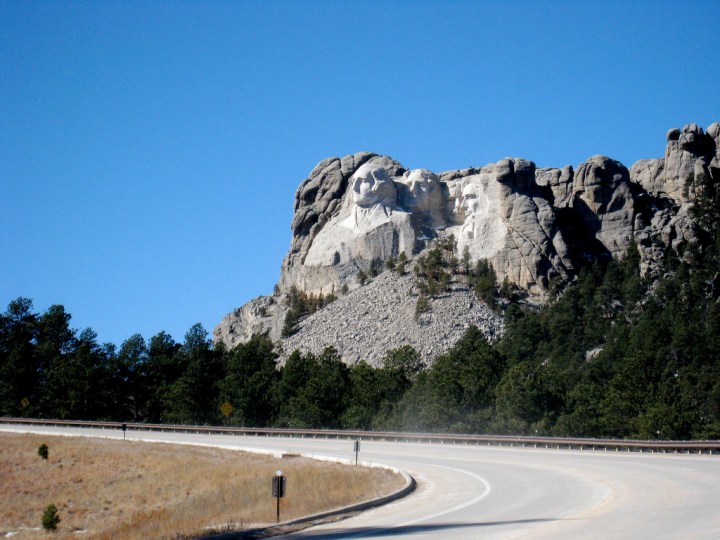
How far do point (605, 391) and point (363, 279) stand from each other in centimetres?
6847

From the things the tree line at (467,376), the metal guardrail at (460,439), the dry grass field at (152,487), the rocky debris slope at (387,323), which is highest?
the rocky debris slope at (387,323)

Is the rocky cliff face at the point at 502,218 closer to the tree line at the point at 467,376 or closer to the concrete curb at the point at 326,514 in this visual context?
the tree line at the point at 467,376

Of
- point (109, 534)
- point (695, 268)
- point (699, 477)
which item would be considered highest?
point (695, 268)

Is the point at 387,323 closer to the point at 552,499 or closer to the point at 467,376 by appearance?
the point at 467,376

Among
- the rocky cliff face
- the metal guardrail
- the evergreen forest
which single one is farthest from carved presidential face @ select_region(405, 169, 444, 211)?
the metal guardrail

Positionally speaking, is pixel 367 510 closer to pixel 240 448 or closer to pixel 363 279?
pixel 240 448

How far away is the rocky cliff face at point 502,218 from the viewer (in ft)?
401

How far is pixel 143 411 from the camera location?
103 metres

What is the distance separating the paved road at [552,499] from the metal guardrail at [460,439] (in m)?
2.55

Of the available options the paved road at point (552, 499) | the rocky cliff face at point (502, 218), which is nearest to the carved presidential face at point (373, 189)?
the rocky cliff face at point (502, 218)

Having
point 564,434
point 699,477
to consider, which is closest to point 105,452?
point 564,434

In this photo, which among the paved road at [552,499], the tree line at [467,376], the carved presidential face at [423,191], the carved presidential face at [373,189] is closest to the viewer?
the paved road at [552,499]

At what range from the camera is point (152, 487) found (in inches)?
1761

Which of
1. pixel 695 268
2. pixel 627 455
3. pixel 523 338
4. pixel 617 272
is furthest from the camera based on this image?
pixel 617 272
